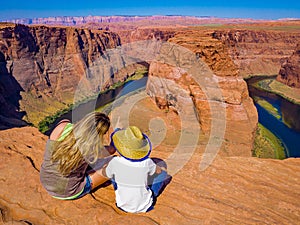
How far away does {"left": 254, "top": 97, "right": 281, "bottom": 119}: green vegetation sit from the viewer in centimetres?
4739

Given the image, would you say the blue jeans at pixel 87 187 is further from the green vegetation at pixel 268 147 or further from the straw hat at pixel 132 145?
the green vegetation at pixel 268 147

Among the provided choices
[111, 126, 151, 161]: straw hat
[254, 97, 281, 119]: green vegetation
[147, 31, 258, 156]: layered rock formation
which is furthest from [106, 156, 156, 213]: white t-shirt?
[254, 97, 281, 119]: green vegetation

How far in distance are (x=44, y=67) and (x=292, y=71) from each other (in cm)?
6845

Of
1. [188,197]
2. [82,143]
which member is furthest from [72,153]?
[188,197]

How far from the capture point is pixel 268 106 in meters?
52.5

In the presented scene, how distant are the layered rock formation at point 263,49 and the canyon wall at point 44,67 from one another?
1917 inches

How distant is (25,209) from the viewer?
4.67 meters

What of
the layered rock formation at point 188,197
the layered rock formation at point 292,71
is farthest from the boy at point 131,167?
the layered rock formation at point 292,71

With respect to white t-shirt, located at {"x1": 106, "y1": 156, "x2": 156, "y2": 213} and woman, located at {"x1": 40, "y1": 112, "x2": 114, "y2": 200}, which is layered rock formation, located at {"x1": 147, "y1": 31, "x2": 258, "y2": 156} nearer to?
white t-shirt, located at {"x1": 106, "y1": 156, "x2": 156, "y2": 213}

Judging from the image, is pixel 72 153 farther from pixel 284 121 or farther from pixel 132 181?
pixel 284 121

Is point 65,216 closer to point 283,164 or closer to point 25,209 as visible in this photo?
point 25,209

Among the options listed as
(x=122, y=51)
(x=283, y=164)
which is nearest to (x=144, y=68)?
(x=122, y=51)

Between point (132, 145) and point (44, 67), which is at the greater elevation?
point (132, 145)

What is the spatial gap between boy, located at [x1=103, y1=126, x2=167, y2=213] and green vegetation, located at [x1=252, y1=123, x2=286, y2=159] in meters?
24.4
